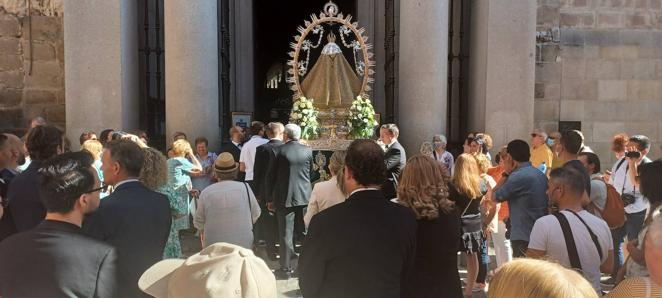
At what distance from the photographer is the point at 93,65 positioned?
9.61 meters

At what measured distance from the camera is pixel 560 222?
337cm

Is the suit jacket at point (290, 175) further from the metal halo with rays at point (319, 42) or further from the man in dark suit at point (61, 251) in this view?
the man in dark suit at point (61, 251)

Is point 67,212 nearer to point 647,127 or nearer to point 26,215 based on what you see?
point 26,215

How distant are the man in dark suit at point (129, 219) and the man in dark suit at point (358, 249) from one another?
3.30 ft

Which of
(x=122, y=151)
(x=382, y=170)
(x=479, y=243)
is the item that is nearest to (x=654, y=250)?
(x=382, y=170)

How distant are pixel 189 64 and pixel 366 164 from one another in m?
7.30

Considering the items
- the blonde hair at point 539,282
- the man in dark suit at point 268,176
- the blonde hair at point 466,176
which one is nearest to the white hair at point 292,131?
the man in dark suit at point 268,176

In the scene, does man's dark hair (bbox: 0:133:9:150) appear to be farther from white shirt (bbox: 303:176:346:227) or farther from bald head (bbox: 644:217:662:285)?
bald head (bbox: 644:217:662:285)

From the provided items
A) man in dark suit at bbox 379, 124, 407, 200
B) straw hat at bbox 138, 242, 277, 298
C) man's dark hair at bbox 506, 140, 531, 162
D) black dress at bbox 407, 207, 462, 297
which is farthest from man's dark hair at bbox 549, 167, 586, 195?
man in dark suit at bbox 379, 124, 407, 200

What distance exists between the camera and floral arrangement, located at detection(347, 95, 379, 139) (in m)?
9.64

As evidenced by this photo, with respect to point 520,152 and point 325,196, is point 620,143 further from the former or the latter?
point 325,196

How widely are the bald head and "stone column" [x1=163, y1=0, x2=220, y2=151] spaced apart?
848 cm

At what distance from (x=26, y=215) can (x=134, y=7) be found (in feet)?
25.1

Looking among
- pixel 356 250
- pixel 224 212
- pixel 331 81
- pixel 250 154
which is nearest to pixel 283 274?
pixel 224 212
